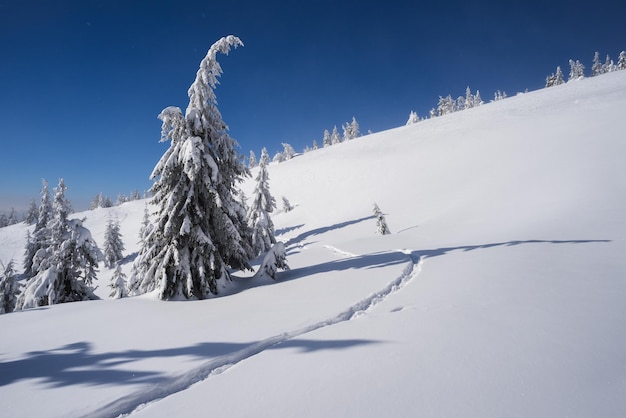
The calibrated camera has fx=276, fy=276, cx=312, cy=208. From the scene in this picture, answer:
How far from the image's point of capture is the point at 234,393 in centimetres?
385

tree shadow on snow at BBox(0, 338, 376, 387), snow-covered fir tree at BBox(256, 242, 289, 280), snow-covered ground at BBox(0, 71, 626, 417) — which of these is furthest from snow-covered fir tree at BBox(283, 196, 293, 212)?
tree shadow on snow at BBox(0, 338, 376, 387)

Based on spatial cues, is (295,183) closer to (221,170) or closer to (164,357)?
(221,170)

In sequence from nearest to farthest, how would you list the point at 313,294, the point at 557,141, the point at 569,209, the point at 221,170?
1. the point at 313,294
2. the point at 221,170
3. the point at 569,209
4. the point at 557,141

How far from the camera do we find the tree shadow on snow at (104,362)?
14.5ft

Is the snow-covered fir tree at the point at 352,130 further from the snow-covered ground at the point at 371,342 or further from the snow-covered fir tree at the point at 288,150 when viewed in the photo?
the snow-covered ground at the point at 371,342

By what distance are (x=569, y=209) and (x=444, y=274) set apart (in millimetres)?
16567

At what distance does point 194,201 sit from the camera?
37.9 feet

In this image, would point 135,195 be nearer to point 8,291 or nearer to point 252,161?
point 252,161

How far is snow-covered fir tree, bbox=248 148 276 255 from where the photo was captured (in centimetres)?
3388

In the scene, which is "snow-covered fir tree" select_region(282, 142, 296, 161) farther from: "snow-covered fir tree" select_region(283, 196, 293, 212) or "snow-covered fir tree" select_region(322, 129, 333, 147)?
"snow-covered fir tree" select_region(283, 196, 293, 212)

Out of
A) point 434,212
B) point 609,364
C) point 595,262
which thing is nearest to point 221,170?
point 609,364

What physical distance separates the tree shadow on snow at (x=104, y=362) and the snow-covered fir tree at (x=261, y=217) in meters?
26.7

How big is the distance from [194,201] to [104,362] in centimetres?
727

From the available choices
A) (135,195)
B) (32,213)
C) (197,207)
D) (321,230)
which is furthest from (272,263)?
(135,195)
